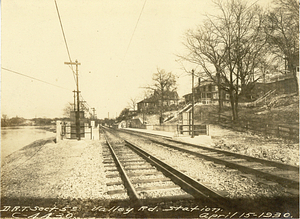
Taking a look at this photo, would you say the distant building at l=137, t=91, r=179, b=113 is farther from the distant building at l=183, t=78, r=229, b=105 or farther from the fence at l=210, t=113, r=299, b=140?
the fence at l=210, t=113, r=299, b=140

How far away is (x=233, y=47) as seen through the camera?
10.7 meters

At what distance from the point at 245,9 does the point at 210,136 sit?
839cm

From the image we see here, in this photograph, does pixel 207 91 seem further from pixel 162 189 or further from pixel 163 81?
pixel 162 189

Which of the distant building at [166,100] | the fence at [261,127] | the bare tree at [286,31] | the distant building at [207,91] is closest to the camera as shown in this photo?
the bare tree at [286,31]

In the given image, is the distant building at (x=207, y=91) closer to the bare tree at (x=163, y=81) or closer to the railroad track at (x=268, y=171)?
the bare tree at (x=163, y=81)

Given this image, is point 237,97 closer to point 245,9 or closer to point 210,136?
point 210,136

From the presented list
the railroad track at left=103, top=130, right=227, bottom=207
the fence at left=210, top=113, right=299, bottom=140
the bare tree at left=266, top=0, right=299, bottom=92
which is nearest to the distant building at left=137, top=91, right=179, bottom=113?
the fence at left=210, top=113, right=299, bottom=140

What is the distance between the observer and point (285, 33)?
6.51 meters
